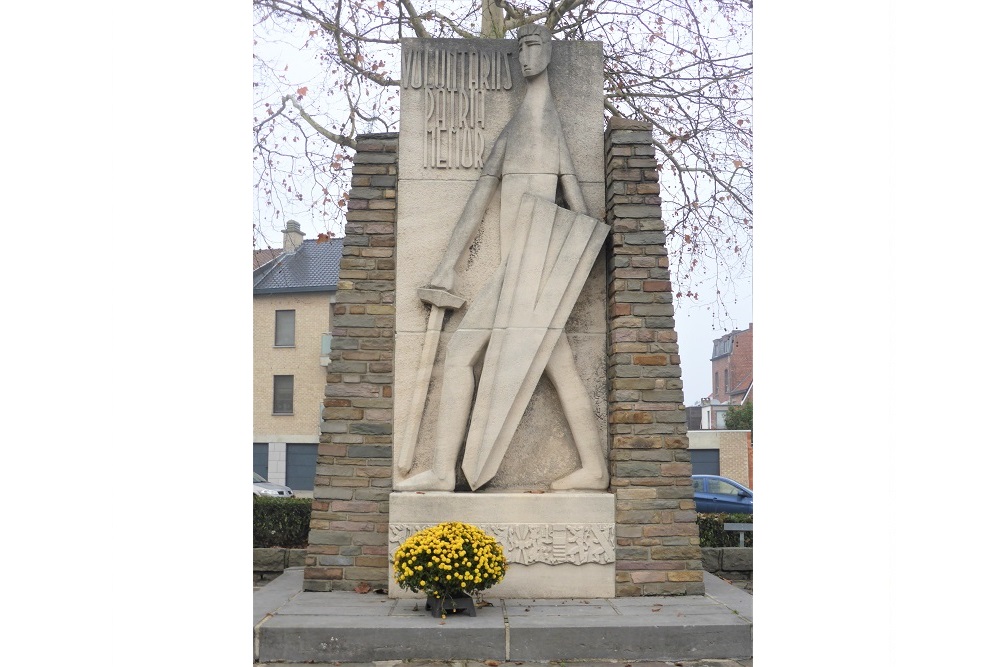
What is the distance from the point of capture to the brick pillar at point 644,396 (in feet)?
18.0

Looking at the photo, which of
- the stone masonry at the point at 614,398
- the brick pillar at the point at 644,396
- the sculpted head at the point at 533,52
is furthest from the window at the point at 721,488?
the sculpted head at the point at 533,52

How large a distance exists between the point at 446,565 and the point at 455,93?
342cm

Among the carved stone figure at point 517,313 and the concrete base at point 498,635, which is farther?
the carved stone figure at point 517,313

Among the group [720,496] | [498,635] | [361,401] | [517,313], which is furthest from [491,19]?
[720,496]

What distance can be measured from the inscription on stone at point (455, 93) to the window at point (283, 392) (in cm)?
1819

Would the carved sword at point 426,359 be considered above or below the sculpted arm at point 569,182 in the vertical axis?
below

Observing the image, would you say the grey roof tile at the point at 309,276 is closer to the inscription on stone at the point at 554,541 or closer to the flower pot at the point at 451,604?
the inscription on stone at the point at 554,541

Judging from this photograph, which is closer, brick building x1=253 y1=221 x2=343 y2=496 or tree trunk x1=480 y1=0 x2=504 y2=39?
tree trunk x1=480 y1=0 x2=504 y2=39

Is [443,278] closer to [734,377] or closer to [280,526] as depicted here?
[280,526]

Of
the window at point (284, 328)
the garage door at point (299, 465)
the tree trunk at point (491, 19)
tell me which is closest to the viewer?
the tree trunk at point (491, 19)

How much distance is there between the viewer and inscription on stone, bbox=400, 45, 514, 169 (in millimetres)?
5961

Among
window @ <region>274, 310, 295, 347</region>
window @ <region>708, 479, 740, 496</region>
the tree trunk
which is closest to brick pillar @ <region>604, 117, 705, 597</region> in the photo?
the tree trunk

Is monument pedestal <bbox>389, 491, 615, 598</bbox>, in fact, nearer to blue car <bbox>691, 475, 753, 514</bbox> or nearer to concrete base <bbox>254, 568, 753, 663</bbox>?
concrete base <bbox>254, 568, 753, 663</bbox>

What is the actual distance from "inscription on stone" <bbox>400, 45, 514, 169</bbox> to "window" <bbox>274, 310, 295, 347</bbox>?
56.2ft
